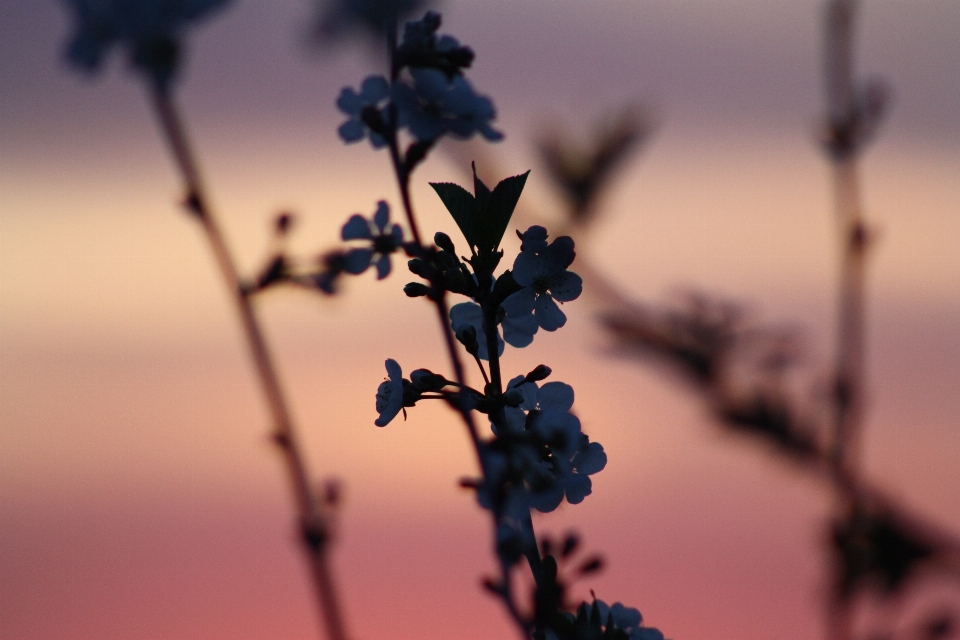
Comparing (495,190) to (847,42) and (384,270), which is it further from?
(847,42)

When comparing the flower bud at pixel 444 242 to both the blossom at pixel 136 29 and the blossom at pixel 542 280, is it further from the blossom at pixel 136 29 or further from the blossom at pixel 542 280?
the blossom at pixel 136 29

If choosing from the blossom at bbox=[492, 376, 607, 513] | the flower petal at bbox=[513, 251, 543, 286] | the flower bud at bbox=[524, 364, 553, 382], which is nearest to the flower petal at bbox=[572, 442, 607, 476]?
the blossom at bbox=[492, 376, 607, 513]

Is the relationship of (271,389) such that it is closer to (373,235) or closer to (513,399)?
(373,235)

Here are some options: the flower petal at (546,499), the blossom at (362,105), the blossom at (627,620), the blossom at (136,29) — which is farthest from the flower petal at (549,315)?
the blossom at (136,29)

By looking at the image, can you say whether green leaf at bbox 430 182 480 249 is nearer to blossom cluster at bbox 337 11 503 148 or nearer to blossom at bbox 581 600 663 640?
blossom cluster at bbox 337 11 503 148

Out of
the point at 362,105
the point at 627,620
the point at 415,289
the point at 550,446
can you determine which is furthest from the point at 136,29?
the point at 627,620

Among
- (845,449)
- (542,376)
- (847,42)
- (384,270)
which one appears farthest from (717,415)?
(542,376)
